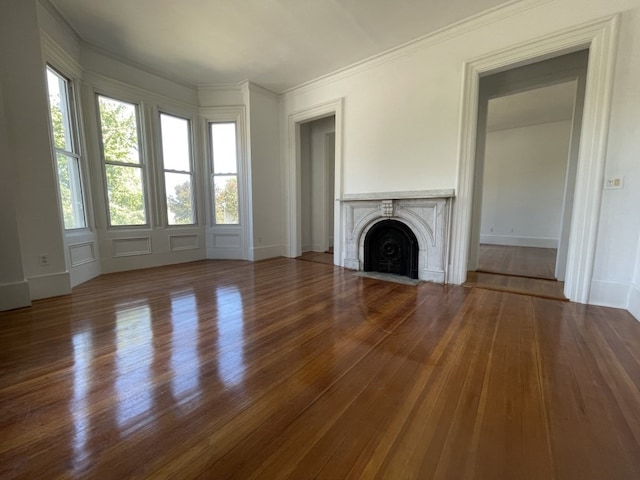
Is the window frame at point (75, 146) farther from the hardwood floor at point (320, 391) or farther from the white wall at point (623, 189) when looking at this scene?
the white wall at point (623, 189)

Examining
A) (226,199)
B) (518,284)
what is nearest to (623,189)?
(518,284)

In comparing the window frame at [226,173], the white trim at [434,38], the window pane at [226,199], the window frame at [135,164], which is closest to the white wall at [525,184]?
the white trim at [434,38]

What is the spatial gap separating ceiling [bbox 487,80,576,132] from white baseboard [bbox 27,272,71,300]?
6.90 metres

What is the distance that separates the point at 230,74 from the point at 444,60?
3494mm

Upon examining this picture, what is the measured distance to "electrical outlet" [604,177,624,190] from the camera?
2553mm

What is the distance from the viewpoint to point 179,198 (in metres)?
5.00

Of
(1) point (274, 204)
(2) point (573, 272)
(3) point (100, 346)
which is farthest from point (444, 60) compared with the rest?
(3) point (100, 346)

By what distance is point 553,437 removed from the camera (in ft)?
3.76

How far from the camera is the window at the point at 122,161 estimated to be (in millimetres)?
4133

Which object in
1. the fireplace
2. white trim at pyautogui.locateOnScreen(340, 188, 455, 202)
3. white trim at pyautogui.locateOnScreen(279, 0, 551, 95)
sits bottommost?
the fireplace

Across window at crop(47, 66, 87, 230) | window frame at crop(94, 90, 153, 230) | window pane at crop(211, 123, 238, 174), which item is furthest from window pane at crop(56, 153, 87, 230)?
window pane at crop(211, 123, 238, 174)

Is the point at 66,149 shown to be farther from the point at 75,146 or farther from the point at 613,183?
the point at 613,183

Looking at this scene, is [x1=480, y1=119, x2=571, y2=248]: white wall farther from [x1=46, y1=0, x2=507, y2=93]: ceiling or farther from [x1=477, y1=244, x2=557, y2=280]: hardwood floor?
[x1=46, y1=0, x2=507, y2=93]: ceiling

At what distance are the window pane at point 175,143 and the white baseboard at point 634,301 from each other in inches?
252
